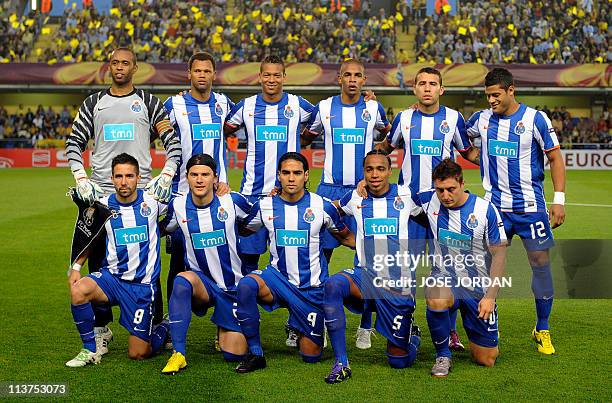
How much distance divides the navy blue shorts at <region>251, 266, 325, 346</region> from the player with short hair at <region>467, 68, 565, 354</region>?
63.9 inches

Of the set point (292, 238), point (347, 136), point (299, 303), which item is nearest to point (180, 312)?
point (299, 303)

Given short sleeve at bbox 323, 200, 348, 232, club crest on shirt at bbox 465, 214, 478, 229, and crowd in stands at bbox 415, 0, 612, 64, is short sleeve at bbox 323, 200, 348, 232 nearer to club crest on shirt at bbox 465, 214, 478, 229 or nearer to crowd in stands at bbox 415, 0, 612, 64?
club crest on shirt at bbox 465, 214, 478, 229

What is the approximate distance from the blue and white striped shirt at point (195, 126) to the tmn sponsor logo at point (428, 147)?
1.58 meters

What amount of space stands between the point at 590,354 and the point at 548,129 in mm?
1707

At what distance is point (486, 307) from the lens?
5.43 m

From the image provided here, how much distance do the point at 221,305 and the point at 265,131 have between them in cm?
159

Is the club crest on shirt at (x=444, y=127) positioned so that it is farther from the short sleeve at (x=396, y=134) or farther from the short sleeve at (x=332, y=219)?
the short sleeve at (x=332, y=219)

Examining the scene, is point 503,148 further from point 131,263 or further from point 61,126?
point 61,126

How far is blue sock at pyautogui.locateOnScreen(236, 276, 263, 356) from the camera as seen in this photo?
219 inches

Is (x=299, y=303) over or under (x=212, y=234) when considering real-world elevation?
under

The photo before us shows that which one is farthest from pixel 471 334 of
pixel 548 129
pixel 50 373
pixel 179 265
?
pixel 50 373

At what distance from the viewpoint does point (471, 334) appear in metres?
5.64

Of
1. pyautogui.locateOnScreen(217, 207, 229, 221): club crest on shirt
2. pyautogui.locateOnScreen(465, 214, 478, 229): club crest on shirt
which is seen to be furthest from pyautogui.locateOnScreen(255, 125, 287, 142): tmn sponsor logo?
pyautogui.locateOnScreen(465, 214, 478, 229): club crest on shirt

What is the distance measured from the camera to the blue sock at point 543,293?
239 inches
